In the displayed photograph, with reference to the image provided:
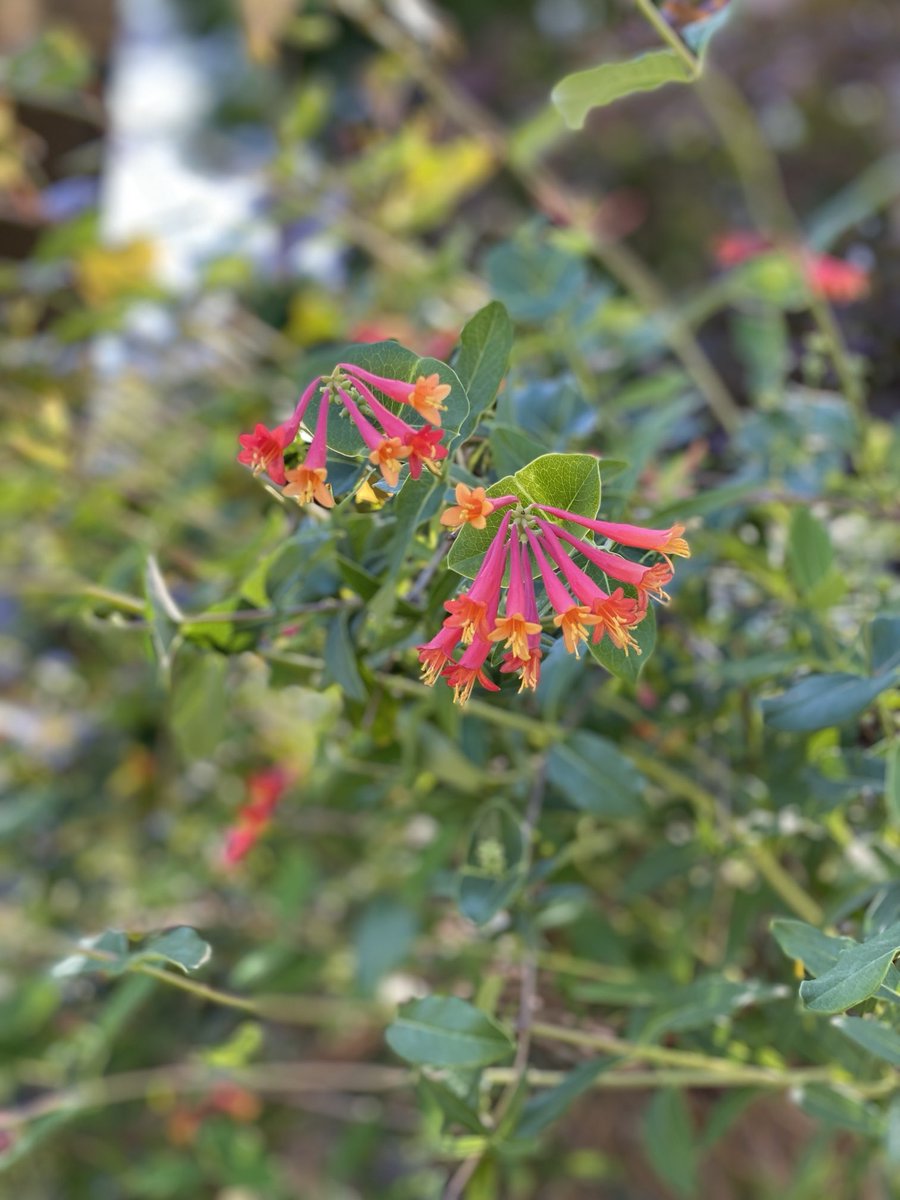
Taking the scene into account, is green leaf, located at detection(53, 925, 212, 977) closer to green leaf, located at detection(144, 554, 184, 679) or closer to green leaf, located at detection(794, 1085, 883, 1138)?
green leaf, located at detection(144, 554, 184, 679)

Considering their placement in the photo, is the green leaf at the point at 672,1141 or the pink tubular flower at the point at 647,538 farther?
the green leaf at the point at 672,1141

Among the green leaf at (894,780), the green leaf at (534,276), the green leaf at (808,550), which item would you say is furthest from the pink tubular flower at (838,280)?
the green leaf at (894,780)

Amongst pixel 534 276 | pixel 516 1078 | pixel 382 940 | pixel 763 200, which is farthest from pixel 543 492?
pixel 763 200

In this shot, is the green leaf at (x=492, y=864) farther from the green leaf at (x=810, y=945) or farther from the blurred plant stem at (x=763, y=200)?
the blurred plant stem at (x=763, y=200)

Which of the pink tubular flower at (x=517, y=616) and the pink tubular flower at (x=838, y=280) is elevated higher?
the pink tubular flower at (x=517, y=616)

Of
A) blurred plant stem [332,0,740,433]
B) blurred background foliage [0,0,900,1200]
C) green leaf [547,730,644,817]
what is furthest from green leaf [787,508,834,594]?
blurred plant stem [332,0,740,433]

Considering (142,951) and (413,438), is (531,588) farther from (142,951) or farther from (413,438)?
(142,951)

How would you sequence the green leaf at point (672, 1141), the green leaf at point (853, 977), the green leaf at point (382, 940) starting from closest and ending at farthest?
the green leaf at point (853, 977)
the green leaf at point (672, 1141)
the green leaf at point (382, 940)
